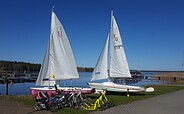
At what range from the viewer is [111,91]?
22953mm

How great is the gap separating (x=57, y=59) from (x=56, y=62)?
224mm

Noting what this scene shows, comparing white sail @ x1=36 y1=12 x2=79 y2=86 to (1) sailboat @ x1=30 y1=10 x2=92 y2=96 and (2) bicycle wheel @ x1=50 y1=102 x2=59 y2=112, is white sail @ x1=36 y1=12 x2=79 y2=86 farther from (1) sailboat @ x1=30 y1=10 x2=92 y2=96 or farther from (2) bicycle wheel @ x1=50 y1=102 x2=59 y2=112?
(2) bicycle wheel @ x1=50 y1=102 x2=59 y2=112

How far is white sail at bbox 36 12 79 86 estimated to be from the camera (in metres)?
18.3

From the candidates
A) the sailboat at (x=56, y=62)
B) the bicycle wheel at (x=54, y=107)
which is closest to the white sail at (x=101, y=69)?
the sailboat at (x=56, y=62)

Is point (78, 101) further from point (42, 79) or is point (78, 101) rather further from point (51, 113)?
point (42, 79)

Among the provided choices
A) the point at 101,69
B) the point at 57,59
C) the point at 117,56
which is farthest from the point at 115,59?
the point at 57,59

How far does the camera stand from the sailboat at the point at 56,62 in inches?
720

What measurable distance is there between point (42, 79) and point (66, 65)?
1966 millimetres

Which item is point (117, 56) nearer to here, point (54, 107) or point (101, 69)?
point (101, 69)

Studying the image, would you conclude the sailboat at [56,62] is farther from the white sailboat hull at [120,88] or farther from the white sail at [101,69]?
the white sail at [101,69]

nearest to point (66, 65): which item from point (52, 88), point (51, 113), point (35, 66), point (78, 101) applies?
point (52, 88)

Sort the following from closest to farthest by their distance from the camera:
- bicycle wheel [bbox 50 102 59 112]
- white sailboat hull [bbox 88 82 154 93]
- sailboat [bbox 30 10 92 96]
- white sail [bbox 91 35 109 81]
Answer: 1. bicycle wheel [bbox 50 102 59 112]
2. sailboat [bbox 30 10 92 96]
3. white sailboat hull [bbox 88 82 154 93]
4. white sail [bbox 91 35 109 81]

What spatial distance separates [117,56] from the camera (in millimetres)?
24078

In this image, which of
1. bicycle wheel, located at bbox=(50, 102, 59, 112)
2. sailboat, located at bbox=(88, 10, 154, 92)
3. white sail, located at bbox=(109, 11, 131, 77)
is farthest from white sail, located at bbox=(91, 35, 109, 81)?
bicycle wheel, located at bbox=(50, 102, 59, 112)
